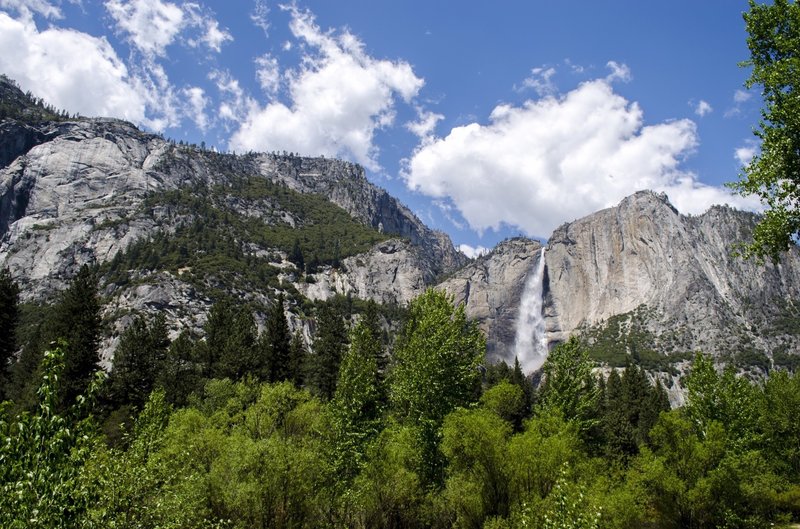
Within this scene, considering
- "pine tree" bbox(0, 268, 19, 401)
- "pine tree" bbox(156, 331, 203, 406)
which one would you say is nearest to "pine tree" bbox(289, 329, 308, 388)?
"pine tree" bbox(156, 331, 203, 406)

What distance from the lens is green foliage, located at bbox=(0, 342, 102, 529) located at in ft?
27.3

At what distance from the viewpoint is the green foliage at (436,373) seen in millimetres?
28797

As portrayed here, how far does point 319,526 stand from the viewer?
23.9 m

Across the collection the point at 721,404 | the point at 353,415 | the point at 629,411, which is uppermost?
the point at 721,404

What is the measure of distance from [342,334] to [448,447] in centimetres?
3647

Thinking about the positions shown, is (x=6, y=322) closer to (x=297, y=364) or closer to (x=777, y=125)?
(x=297, y=364)

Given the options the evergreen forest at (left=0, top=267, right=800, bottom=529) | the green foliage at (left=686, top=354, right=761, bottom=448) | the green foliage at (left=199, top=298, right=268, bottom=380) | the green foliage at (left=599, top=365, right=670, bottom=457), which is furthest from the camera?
the green foliage at (left=599, top=365, right=670, bottom=457)

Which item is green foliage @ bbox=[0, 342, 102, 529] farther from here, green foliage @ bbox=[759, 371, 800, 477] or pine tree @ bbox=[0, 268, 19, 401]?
green foliage @ bbox=[759, 371, 800, 477]

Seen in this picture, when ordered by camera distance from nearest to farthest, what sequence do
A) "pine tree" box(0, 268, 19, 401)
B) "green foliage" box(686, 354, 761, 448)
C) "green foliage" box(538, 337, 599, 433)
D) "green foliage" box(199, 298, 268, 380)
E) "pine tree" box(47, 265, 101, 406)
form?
"green foliage" box(686, 354, 761, 448)
"green foliage" box(538, 337, 599, 433)
"pine tree" box(47, 265, 101, 406)
"pine tree" box(0, 268, 19, 401)
"green foliage" box(199, 298, 268, 380)

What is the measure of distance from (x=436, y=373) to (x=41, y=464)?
23.6 m

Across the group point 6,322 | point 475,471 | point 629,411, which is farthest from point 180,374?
point 629,411

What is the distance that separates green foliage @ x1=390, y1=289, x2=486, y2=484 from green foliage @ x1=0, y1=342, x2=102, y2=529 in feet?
70.6

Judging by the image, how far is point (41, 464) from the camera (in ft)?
28.2

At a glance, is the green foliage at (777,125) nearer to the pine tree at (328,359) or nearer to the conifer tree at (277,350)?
the pine tree at (328,359)
